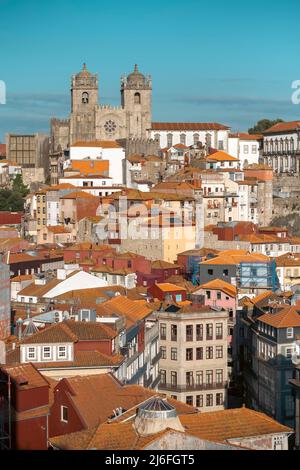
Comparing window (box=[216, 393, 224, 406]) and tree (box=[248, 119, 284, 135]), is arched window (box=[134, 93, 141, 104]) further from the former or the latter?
window (box=[216, 393, 224, 406])

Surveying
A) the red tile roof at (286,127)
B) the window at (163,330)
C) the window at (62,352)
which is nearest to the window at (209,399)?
the window at (163,330)

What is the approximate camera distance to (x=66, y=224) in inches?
2741

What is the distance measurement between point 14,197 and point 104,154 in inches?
356

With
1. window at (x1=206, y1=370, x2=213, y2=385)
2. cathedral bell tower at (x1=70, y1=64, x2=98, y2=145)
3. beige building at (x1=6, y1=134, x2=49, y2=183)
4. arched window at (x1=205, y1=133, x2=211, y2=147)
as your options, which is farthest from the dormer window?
beige building at (x1=6, y1=134, x2=49, y2=183)

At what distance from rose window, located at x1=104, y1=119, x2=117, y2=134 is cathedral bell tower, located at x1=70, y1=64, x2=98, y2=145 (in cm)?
113

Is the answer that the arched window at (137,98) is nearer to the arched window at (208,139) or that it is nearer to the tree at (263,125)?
the arched window at (208,139)

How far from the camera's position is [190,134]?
91875 millimetres

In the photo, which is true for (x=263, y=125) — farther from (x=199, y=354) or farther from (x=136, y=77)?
(x=199, y=354)

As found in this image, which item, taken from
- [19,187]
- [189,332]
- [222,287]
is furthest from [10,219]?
[189,332]

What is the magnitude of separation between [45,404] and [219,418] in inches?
157

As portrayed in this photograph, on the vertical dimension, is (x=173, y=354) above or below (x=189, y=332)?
below

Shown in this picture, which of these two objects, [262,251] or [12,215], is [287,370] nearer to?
[262,251]

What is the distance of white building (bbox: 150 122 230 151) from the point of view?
297ft

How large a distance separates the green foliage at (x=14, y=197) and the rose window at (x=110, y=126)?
7978 millimetres
